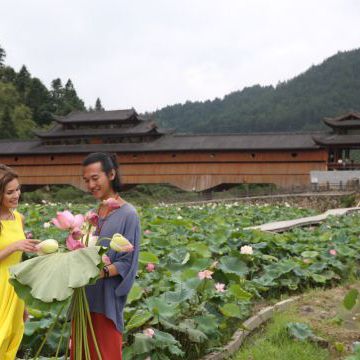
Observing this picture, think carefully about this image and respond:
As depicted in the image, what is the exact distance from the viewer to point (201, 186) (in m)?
27.2

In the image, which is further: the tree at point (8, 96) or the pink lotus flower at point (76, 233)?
the tree at point (8, 96)

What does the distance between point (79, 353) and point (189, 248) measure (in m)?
3.18

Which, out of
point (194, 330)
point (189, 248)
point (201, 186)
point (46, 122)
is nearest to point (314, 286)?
point (189, 248)

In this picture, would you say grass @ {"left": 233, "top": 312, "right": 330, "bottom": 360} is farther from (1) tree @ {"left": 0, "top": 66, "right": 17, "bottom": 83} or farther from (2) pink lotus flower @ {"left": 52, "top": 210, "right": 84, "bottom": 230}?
(1) tree @ {"left": 0, "top": 66, "right": 17, "bottom": 83}

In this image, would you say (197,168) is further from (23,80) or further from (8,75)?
(8,75)

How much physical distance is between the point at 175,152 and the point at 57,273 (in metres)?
26.3

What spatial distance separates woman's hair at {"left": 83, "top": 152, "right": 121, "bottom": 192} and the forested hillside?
38673 mm

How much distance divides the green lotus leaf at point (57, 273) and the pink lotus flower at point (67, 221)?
0.38 feet

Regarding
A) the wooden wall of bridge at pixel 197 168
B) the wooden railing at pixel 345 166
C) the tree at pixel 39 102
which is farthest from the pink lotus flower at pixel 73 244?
the tree at pixel 39 102

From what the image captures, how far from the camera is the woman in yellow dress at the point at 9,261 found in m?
2.18

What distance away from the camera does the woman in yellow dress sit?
7.15ft

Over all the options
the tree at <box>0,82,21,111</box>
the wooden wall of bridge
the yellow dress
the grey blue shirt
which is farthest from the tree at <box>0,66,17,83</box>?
the grey blue shirt

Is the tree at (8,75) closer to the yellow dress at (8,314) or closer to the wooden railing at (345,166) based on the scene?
the wooden railing at (345,166)

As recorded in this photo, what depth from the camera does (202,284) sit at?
10.7ft
